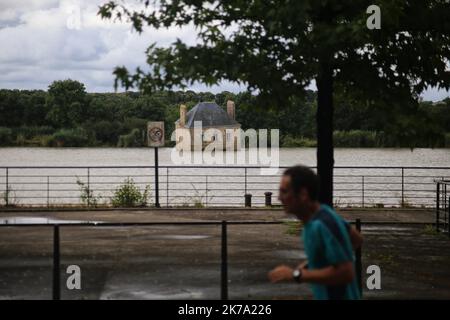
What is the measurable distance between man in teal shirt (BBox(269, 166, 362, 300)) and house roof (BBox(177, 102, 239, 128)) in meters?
100

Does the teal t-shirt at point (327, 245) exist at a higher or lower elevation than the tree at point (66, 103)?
lower

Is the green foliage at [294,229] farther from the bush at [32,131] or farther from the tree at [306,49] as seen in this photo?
the bush at [32,131]

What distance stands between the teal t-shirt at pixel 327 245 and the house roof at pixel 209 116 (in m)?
100

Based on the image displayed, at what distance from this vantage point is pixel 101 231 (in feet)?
52.2

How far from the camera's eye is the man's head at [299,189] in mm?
4133

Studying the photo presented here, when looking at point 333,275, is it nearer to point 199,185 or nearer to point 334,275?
point 334,275

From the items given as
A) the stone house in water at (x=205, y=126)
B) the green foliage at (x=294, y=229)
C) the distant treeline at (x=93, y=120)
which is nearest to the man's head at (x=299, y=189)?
the green foliage at (x=294, y=229)

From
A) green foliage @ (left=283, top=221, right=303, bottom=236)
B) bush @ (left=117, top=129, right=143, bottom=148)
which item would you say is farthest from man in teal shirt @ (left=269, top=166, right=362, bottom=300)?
bush @ (left=117, top=129, right=143, bottom=148)

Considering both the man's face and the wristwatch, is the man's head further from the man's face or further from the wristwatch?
the wristwatch

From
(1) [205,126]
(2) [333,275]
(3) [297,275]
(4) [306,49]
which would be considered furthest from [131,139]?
(2) [333,275]

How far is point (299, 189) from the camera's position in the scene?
13.6 ft

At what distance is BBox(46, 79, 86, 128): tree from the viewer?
95.1m
